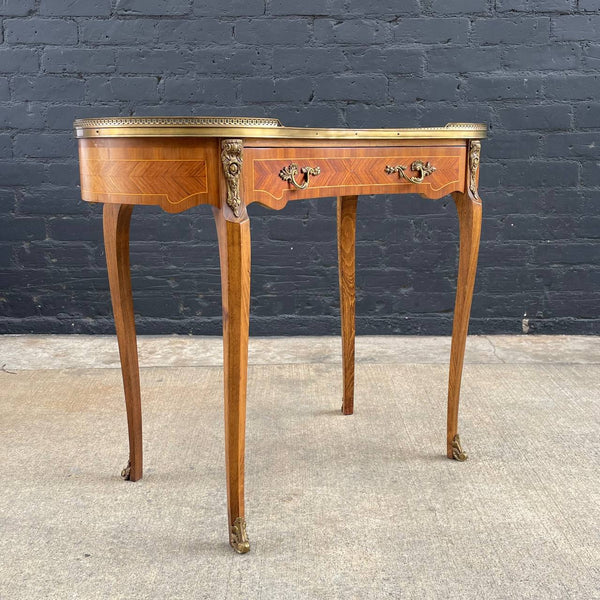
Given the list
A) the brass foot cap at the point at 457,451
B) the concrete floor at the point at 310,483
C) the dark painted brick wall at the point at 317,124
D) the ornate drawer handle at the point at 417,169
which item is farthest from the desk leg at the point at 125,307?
the dark painted brick wall at the point at 317,124

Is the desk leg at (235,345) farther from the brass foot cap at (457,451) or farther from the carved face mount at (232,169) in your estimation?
the brass foot cap at (457,451)

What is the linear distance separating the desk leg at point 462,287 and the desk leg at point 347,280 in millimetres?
376

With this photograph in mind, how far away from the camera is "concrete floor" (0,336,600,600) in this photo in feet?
5.03

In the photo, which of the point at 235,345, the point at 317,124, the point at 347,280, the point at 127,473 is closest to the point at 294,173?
the point at 235,345

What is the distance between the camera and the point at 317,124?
3240 mm

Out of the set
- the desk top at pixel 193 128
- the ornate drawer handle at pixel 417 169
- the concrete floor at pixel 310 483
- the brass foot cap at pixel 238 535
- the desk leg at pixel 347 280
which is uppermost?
the desk top at pixel 193 128

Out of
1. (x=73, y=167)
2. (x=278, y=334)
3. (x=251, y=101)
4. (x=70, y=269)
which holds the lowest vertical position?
(x=278, y=334)

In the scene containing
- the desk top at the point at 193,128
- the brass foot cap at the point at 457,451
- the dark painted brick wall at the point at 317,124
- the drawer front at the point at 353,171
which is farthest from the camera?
the dark painted brick wall at the point at 317,124

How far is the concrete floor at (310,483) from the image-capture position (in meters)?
1.53

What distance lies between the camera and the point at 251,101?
3223 millimetres

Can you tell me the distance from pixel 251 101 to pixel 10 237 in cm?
123

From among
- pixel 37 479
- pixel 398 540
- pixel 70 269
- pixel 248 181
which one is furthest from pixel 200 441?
pixel 70 269

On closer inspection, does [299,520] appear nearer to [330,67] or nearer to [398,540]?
[398,540]

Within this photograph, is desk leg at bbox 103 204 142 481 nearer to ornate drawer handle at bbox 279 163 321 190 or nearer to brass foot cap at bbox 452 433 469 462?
ornate drawer handle at bbox 279 163 321 190
